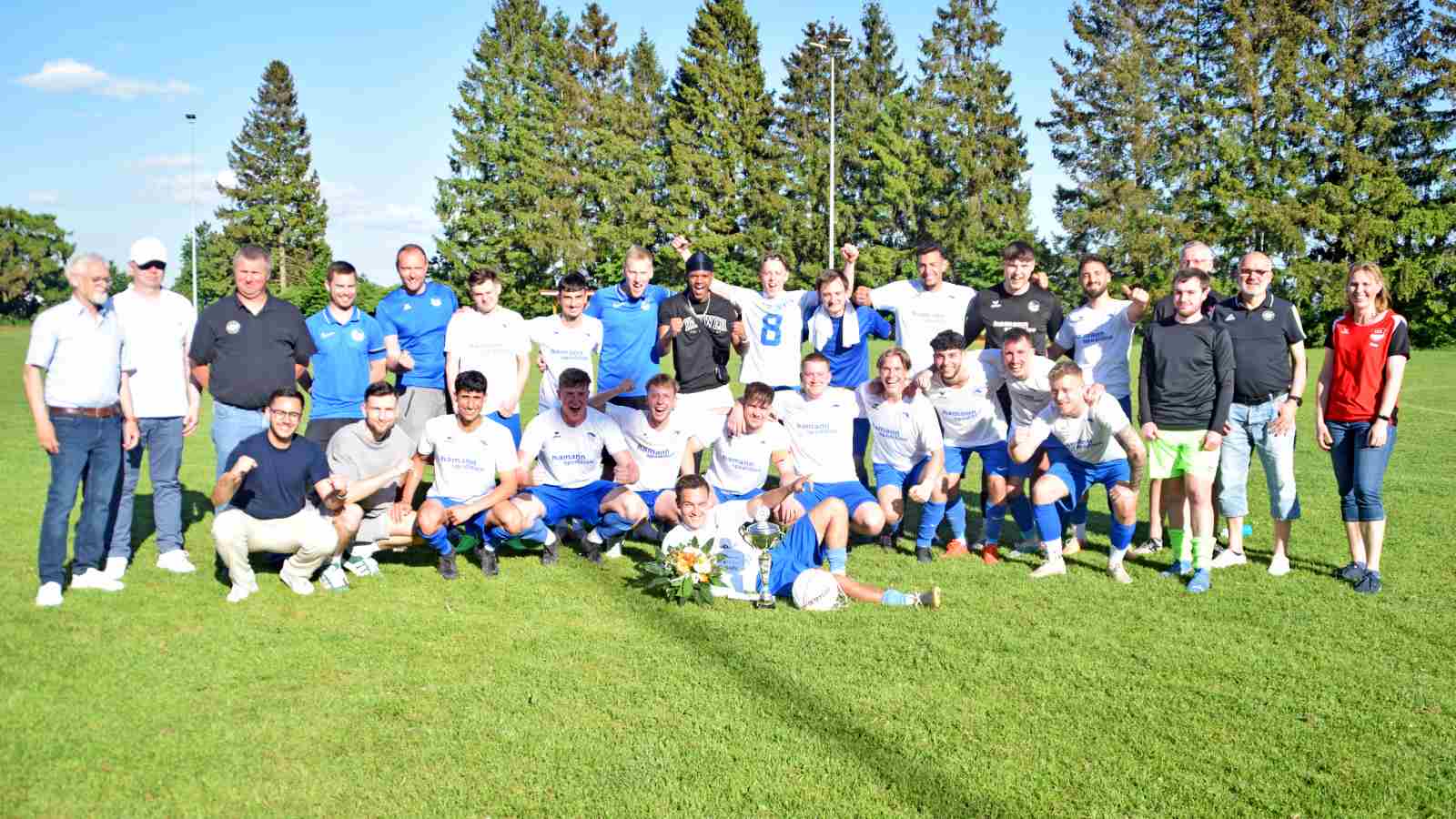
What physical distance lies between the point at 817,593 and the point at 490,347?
3.54 m

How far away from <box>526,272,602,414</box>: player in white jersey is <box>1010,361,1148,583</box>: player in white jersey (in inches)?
134

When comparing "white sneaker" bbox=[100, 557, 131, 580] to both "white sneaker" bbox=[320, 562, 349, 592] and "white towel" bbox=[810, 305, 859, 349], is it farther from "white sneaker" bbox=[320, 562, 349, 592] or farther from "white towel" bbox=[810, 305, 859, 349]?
"white towel" bbox=[810, 305, 859, 349]

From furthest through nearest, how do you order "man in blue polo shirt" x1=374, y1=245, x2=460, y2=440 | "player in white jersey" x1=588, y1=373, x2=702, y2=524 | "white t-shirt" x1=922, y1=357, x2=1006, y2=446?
1. "man in blue polo shirt" x1=374, y1=245, x2=460, y2=440
2. "white t-shirt" x1=922, y1=357, x2=1006, y2=446
3. "player in white jersey" x1=588, y1=373, x2=702, y2=524

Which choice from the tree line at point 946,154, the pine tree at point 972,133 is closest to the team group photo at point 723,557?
the tree line at point 946,154

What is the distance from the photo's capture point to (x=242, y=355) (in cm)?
677

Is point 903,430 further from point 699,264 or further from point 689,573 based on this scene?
point 689,573

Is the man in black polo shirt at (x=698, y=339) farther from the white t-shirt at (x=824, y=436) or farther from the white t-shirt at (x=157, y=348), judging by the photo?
the white t-shirt at (x=157, y=348)

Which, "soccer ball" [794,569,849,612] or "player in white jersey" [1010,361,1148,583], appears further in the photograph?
"player in white jersey" [1010,361,1148,583]

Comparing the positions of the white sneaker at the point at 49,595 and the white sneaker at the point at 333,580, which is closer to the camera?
the white sneaker at the point at 49,595

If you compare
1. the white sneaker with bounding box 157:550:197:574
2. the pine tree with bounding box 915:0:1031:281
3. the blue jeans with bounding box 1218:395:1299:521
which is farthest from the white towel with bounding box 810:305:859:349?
the pine tree with bounding box 915:0:1031:281

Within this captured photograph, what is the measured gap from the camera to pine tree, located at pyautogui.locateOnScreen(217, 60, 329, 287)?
2338 inches

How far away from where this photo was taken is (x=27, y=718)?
4426 mm

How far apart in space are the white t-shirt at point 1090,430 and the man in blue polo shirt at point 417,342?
15.2 ft

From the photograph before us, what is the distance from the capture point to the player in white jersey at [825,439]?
7410 millimetres
